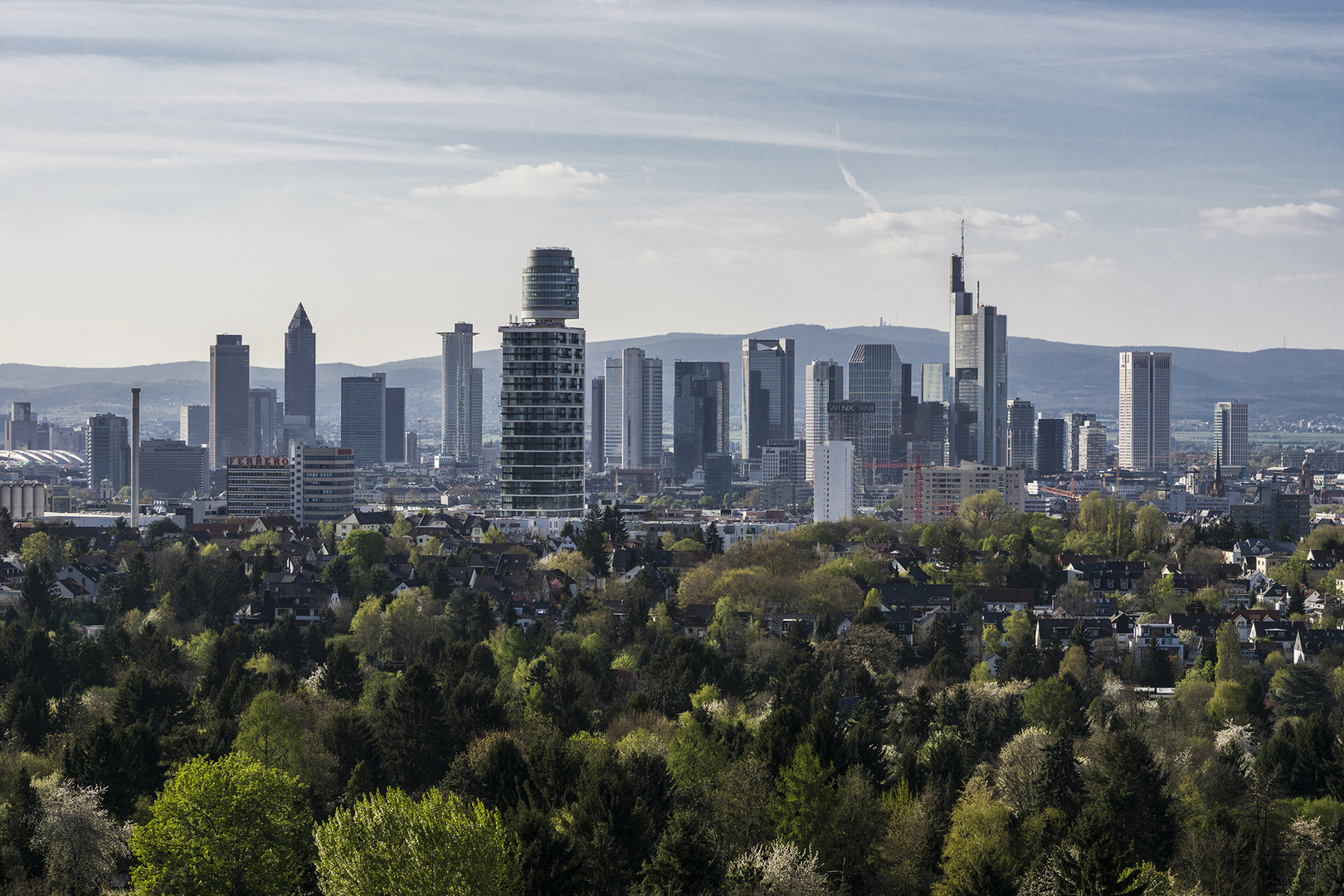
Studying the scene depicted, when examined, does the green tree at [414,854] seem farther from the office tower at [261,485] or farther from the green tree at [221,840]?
the office tower at [261,485]

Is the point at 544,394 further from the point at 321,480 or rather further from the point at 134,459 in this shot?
the point at 321,480

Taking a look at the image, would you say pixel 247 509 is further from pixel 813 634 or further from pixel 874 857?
pixel 874 857

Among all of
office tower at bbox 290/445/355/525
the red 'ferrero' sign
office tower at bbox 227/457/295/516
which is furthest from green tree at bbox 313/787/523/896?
office tower at bbox 290/445/355/525

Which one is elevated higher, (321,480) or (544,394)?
(544,394)

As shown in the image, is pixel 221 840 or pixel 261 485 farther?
pixel 261 485

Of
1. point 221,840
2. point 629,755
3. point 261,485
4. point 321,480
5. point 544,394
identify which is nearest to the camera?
point 221,840

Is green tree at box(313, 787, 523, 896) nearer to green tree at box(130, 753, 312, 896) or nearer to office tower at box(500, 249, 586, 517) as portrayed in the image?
green tree at box(130, 753, 312, 896)

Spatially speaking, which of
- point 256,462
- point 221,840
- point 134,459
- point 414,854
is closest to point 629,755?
point 221,840

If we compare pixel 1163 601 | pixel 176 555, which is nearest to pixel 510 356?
pixel 176 555
